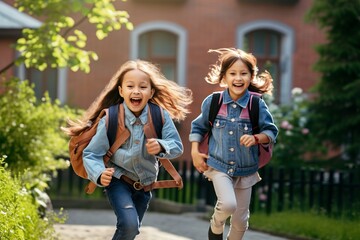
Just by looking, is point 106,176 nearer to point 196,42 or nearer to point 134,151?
point 134,151

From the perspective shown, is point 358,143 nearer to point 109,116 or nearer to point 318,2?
point 318,2

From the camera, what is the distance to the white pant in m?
7.87

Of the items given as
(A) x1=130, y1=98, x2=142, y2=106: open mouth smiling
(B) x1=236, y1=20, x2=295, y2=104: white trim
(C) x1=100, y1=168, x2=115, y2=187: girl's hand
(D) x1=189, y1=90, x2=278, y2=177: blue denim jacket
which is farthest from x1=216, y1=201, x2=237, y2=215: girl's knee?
(B) x1=236, y1=20, x2=295, y2=104: white trim

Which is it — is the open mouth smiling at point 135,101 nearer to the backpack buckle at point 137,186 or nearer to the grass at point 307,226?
the backpack buckle at point 137,186

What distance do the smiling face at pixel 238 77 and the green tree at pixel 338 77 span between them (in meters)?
9.36

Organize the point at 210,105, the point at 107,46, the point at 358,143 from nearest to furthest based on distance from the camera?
the point at 210,105 → the point at 358,143 → the point at 107,46

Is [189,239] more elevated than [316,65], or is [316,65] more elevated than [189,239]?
[316,65]

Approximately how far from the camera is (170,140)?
24.0ft

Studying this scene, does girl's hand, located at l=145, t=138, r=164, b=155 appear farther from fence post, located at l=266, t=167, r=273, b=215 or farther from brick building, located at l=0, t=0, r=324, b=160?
brick building, located at l=0, t=0, r=324, b=160

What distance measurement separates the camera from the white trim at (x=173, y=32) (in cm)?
2584

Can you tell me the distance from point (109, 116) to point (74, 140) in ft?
0.95

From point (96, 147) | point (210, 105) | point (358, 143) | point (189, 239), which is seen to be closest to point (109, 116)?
point (96, 147)

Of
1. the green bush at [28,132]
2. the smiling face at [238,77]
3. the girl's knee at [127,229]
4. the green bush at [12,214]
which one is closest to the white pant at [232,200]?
the smiling face at [238,77]

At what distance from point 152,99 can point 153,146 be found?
0.64 metres
